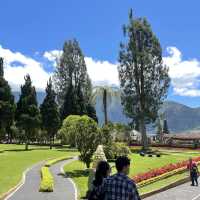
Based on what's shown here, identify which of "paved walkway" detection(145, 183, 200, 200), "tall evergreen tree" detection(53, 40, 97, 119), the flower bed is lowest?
"paved walkway" detection(145, 183, 200, 200)

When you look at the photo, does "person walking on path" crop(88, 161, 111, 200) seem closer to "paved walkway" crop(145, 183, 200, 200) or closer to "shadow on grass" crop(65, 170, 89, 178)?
"paved walkway" crop(145, 183, 200, 200)

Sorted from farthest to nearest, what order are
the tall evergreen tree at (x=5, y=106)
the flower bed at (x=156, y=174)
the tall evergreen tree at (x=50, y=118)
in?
the tall evergreen tree at (x=50, y=118) < the tall evergreen tree at (x=5, y=106) < the flower bed at (x=156, y=174)

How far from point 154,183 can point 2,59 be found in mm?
51033

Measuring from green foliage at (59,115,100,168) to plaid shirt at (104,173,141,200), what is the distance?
3431 cm

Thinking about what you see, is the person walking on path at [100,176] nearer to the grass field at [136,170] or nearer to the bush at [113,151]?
the grass field at [136,170]

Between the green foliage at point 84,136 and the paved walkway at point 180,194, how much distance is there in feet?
34.1

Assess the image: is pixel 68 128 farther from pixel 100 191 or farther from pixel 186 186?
pixel 100 191

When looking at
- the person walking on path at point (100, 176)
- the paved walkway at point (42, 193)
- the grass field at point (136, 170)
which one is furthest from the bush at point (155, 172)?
the person walking on path at point (100, 176)

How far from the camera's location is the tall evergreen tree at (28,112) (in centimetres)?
7431

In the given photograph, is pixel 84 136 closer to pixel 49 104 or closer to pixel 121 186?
pixel 121 186

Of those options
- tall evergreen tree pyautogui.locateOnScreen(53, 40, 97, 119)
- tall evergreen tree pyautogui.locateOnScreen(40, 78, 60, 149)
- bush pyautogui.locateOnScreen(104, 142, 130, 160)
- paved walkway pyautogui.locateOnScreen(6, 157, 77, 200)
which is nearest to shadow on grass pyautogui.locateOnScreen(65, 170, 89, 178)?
paved walkway pyautogui.locateOnScreen(6, 157, 77, 200)

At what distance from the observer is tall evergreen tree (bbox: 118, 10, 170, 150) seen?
76.2 m

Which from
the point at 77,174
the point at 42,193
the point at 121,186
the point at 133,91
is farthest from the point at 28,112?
the point at 121,186

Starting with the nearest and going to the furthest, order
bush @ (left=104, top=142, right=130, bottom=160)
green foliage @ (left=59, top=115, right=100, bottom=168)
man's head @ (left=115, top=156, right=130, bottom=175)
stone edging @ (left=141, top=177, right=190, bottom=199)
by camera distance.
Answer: man's head @ (left=115, top=156, right=130, bottom=175)
stone edging @ (left=141, top=177, right=190, bottom=199)
green foliage @ (left=59, top=115, right=100, bottom=168)
bush @ (left=104, top=142, right=130, bottom=160)
